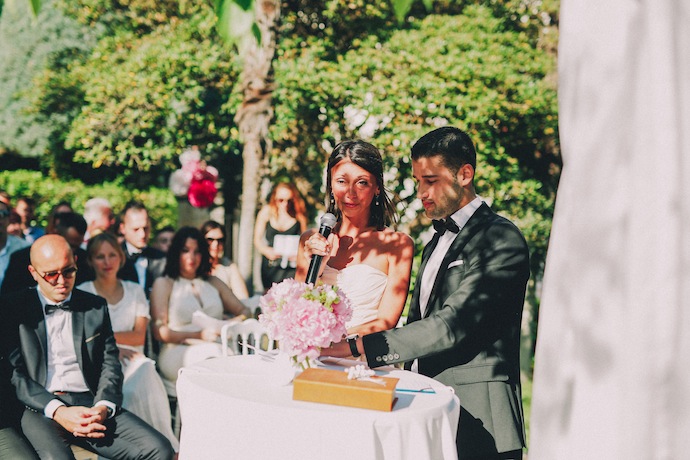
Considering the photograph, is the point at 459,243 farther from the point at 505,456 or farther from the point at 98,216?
the point at 98,216

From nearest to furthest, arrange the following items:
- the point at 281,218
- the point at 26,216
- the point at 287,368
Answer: the point at 287,368, the point at 281,218, the point at 26,216

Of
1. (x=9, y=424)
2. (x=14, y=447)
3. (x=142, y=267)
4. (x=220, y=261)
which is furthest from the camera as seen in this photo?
(x=220, y=261)

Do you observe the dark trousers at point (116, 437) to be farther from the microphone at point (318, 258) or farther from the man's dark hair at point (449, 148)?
the man's dark hair at point (449, 148)

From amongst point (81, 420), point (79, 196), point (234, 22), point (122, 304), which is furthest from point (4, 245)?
point (79, 196)

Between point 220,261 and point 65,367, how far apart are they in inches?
129

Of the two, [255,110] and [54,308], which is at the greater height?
[255,110]

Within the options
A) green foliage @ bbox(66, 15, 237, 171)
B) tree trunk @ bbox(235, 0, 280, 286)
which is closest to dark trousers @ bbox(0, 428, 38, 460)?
tree trunk @ bbox(235, 0, 280, 286)

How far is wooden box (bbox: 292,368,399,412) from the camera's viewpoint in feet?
9.26

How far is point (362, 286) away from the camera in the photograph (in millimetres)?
4160

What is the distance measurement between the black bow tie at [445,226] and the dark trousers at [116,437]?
8.00ft

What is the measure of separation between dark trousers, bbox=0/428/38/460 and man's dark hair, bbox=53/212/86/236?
3.40m

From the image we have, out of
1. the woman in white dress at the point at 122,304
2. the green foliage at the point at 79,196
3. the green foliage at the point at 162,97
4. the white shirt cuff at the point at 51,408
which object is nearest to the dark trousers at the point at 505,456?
the white shirt cuff at the point at 51,408

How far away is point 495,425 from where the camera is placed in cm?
322

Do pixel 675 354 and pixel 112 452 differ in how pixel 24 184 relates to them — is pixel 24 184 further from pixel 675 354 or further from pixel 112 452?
pixel 675 354
